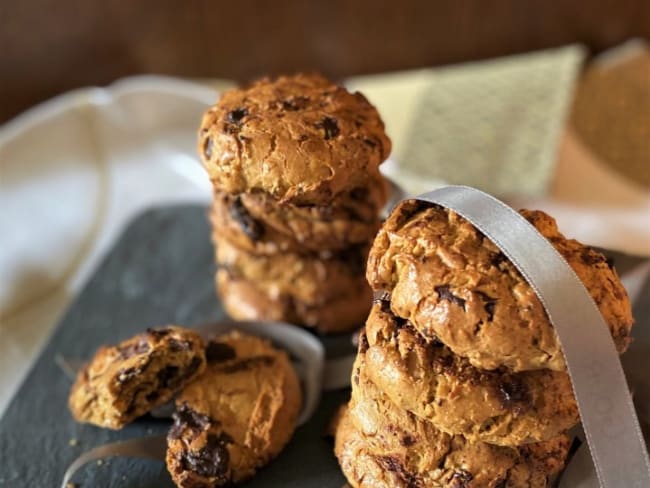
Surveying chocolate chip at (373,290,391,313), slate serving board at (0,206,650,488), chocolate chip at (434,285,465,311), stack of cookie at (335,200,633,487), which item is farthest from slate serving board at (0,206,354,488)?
chocolate chip at (434,285,465,311)

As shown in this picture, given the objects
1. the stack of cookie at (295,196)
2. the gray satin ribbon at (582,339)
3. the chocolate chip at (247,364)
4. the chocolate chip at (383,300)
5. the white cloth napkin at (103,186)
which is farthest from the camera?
the white cloth napkin at (103,186)

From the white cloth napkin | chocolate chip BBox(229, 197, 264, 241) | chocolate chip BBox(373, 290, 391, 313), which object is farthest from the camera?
the white cloth napkin

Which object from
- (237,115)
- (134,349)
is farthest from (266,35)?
(134,349)

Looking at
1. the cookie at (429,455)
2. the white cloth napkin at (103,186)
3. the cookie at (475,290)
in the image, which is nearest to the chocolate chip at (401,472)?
the cookie at (429,455)

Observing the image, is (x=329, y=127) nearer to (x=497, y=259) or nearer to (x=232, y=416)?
(x=497, y=259)

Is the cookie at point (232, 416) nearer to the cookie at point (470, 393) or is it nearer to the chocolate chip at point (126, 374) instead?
the chocolate chip at point (126, 374)

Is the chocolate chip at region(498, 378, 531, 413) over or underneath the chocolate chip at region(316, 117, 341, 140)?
underneath

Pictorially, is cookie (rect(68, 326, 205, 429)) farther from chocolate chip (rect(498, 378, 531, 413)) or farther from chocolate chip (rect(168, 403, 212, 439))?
chocolate chip (rect(498, 378, 531, 413))
